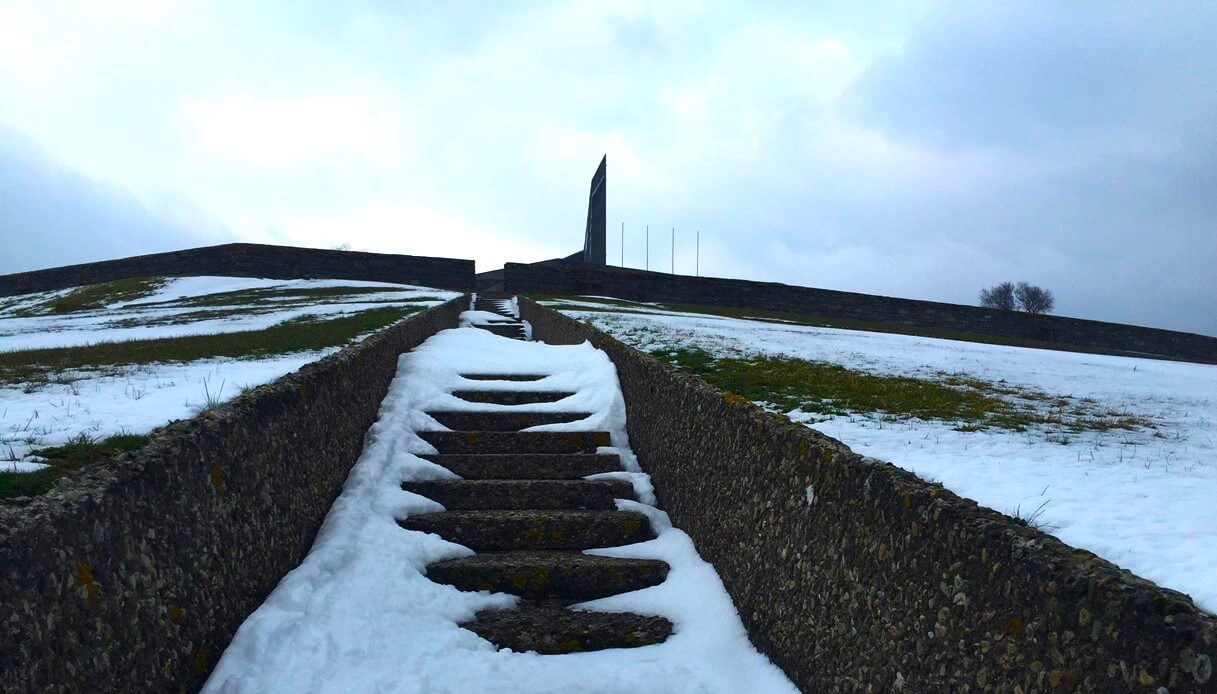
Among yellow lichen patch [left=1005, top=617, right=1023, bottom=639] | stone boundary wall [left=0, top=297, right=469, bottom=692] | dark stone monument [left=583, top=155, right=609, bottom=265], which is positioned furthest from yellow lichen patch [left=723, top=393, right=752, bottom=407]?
dark stone monument [left=583, top=155, right=609, bottom=265]

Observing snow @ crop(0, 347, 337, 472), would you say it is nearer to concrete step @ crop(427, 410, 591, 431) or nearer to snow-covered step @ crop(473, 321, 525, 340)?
concrete step @ crop(427, 410, 591, 431)

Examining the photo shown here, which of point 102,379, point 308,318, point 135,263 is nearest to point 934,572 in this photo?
point 102,379

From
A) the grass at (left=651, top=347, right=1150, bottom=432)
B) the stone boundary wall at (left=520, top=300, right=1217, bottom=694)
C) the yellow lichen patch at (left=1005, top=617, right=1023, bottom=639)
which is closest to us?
the stone boundary wall at (left=520, top=300, right=1217, bottom=694)

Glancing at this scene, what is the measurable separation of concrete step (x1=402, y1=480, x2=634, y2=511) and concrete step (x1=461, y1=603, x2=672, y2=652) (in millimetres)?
1556

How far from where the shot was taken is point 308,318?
→ 1748cm

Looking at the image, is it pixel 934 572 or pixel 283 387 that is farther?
pixel 283 387

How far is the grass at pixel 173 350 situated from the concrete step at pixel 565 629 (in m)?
5.67

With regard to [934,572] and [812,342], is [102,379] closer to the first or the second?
[934,572]

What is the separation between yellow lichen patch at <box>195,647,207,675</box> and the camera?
11.2 feet

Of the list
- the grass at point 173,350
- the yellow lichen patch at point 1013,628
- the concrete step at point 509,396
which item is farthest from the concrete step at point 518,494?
the grass at point 173,350

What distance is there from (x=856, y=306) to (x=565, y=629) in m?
34.0

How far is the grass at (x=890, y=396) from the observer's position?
24.4 ft

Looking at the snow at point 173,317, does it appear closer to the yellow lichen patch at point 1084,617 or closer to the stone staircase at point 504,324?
the stone staircase at point 504,324

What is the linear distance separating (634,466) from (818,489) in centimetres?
335
